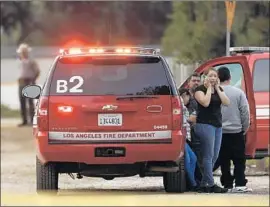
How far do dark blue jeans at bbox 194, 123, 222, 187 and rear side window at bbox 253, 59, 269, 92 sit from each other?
2.59 m

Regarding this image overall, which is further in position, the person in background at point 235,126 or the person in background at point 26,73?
the person in background at point 26,73

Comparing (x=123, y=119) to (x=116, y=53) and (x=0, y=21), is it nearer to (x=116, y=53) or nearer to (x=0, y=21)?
(x=116, y=53)

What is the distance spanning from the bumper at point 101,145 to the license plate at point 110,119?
0.23 metres

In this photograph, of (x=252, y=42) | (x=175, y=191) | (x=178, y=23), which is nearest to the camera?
(x=175, y=191)

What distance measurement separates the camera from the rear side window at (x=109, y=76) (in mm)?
9648

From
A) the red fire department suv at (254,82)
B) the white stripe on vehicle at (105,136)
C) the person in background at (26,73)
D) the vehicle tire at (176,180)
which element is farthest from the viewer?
the person in background at (26,73)

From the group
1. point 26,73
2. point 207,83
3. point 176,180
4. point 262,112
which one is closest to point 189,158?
point 176,180

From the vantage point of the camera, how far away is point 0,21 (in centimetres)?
4575

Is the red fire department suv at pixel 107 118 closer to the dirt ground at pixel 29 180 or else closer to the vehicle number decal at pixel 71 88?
the vehicle number decal at pixel 71 88

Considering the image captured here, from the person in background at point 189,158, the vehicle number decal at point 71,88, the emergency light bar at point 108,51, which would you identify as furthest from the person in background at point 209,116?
the vehicle number decal at point 71,88

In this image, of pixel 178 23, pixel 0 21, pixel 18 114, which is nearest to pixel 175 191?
pixel 18 114

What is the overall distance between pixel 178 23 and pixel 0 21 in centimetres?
1949

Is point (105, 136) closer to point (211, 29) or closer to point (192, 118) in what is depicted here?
point (192, 118)

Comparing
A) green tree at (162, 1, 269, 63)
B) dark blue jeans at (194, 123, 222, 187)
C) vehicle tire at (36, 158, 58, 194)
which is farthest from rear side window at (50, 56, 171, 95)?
green tree at (162, 1, 269, 63)
